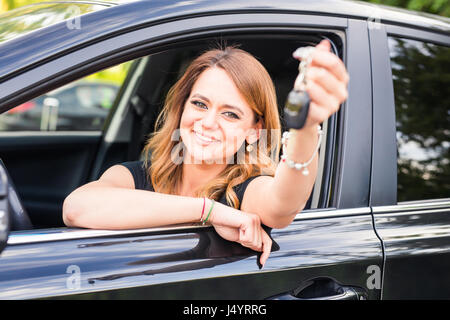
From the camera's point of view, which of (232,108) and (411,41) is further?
(411,41)

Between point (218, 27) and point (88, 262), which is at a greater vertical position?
point (218, 27)

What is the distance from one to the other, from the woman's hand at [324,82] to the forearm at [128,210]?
52cm

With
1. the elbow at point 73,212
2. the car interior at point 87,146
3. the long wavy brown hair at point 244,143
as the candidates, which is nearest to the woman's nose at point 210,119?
the long wavy brown hair at point 244,143

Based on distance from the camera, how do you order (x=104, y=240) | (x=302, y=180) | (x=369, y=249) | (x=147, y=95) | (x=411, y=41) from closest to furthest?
(x=302, y=180)
(x=104, y=240)
(x=369, y=249)
(x=411, y=41)
(x=147, y=95)

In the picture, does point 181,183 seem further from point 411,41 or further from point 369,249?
point 411,41

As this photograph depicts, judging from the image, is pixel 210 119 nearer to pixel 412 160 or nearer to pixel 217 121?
pixel 217 121

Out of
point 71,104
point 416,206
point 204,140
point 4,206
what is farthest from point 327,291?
point 71,104

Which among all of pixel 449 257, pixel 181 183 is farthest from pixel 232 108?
pixel 449 257

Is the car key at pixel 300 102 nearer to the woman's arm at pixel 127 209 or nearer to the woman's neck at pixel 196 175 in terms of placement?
the woman's arm at pixel 127 209

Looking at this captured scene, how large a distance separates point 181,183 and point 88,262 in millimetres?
591

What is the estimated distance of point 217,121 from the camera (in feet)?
5.22

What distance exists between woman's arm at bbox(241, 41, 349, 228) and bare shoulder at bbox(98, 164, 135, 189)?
450 mm

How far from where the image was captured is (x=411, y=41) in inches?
70.4

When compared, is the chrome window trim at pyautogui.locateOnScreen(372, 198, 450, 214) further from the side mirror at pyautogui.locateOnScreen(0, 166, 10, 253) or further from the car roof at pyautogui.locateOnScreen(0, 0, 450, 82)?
the side mirror at pyautogui.locateOnScreen(0, 166, 10, 253)
